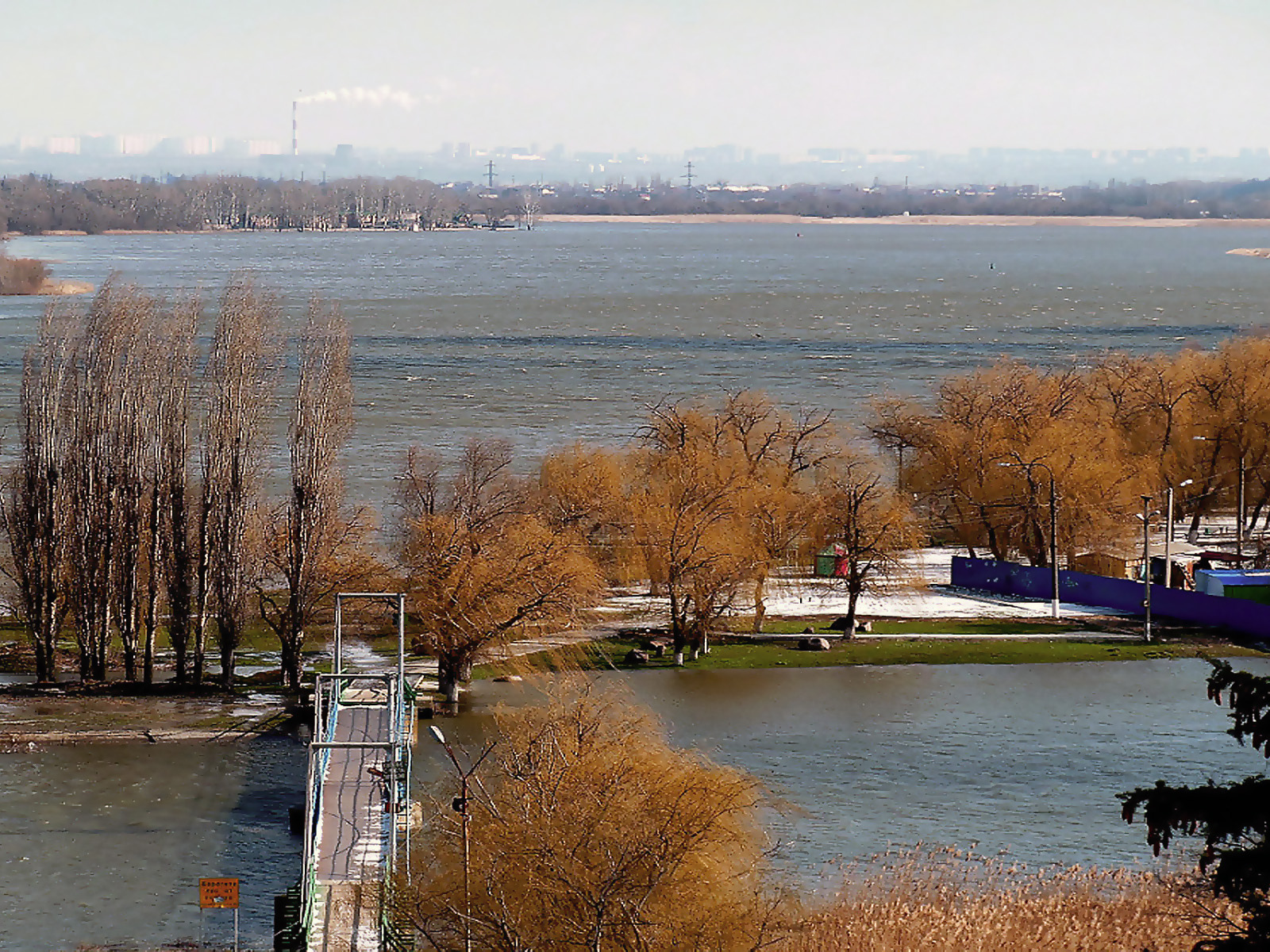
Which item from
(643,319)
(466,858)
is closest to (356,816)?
(466,858)

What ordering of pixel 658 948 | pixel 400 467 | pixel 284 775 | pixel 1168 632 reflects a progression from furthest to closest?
pixel 400 467 < pixel 1168 632 < pixel 284 775 < pixel 658 948

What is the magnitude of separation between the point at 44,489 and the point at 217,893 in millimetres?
14910

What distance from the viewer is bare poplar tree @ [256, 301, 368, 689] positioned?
2783cm

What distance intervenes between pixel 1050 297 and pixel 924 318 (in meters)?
23.7

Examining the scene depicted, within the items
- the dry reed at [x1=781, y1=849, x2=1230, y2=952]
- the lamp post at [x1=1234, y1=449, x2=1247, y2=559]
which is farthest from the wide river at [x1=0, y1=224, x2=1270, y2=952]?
the lamp post at [x1=1234, y1=449, x2=1247, y2=559]

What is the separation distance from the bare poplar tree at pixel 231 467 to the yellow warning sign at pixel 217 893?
12166mm

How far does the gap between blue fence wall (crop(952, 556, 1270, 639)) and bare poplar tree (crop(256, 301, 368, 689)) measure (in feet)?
44.9

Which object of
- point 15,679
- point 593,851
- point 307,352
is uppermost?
point 307,352

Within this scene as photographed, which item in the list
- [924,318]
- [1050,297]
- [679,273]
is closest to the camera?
[924,318]

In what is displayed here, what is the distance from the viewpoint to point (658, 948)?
1356 centimetres

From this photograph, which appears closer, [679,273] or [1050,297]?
[1050,297]

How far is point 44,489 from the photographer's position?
94.2 feet

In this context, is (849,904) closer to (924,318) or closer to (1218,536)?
(1218,536)

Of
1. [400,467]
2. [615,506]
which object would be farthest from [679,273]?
[615,506]
